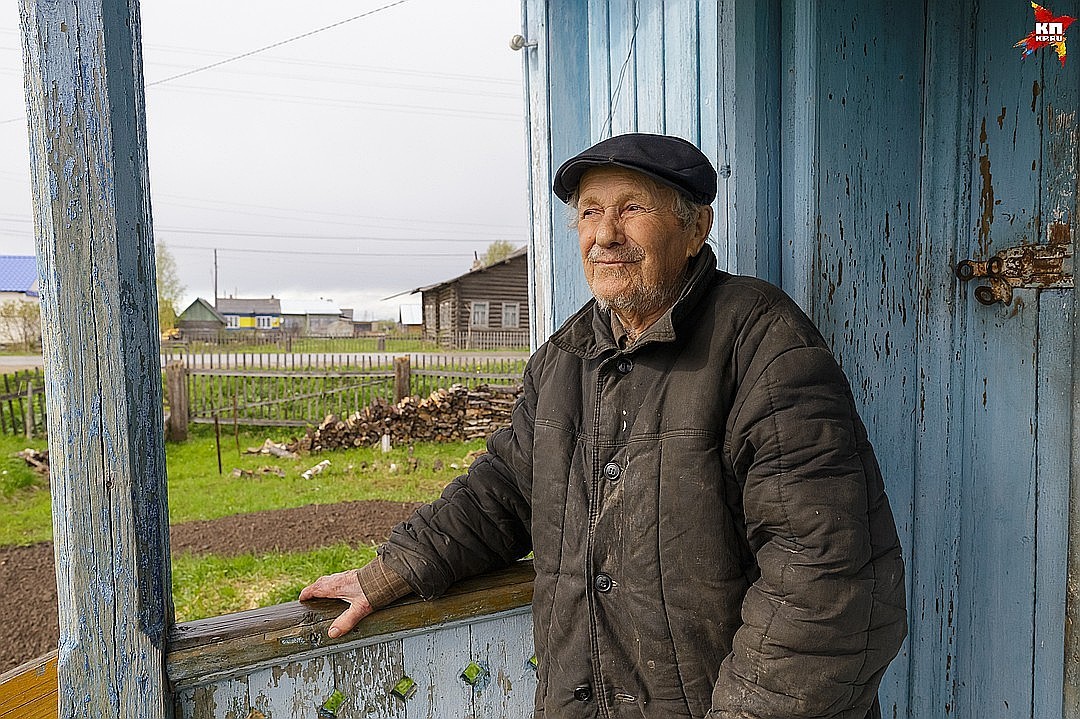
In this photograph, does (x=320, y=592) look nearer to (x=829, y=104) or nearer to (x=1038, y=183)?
(x=829, y=104)

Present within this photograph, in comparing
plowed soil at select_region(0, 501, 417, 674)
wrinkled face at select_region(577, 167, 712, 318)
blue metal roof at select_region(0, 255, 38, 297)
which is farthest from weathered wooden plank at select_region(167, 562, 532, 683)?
blue metal roof at select_region(0, 255, 38, 297)

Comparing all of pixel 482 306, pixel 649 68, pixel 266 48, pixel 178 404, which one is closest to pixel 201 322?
pixel 178 404

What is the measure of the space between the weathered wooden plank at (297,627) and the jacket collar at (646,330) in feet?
1.59

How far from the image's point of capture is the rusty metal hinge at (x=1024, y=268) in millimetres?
1402

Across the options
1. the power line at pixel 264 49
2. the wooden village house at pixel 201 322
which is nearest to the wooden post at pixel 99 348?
the wooden village house at pixel 201 322

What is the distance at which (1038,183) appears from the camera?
4.69 feet

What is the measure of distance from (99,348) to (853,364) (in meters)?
1.30

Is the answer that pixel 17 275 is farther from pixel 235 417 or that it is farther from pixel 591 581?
pixel 591 581

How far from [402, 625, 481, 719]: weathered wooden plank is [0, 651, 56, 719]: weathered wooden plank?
1.43 meters

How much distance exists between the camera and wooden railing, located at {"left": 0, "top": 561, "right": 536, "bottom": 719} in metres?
1.31

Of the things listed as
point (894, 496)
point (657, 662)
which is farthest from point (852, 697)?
point (894, 496)

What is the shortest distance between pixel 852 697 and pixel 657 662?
0.92 ft

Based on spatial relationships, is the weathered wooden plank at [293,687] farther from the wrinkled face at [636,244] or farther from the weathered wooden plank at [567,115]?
the weathered wooden plank at [567,115]

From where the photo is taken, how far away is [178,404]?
10867 millimetres
